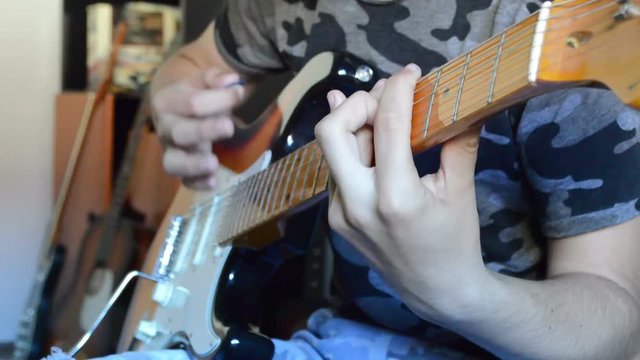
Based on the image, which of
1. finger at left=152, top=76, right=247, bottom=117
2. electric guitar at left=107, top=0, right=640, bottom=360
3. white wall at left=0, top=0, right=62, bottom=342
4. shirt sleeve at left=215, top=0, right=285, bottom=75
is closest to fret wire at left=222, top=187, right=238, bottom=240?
electric guitar at left=107, top=0, right=640, bottom=360

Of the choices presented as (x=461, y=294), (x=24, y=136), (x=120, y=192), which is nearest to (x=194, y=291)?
(x=461, y=294)

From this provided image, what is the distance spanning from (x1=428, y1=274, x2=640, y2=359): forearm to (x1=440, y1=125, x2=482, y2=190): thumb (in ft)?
0.25

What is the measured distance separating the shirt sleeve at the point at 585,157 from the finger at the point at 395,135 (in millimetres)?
151

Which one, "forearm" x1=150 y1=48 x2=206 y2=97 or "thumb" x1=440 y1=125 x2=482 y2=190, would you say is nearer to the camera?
"thumb" x1=440 y1=125 x2=482 y2=190

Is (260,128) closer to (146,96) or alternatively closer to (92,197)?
(146,96)

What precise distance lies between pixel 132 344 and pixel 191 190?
7.8 inches

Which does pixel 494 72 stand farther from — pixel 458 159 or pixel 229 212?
pixel 229 212

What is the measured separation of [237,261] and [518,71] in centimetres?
43

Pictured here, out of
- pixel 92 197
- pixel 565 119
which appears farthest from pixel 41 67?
pixel 565 119

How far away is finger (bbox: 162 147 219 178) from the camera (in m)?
0.94

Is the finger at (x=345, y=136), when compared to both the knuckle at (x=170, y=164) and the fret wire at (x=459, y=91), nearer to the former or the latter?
the fret wire at (x=459, y=91)

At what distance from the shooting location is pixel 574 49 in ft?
1.51

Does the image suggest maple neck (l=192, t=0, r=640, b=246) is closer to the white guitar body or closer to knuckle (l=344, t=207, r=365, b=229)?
knuckle (l=344, t=207, r=365, b=229)

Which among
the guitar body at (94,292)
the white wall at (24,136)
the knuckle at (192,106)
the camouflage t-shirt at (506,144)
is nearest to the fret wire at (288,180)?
the camouflage t-shirt at (506,144)
